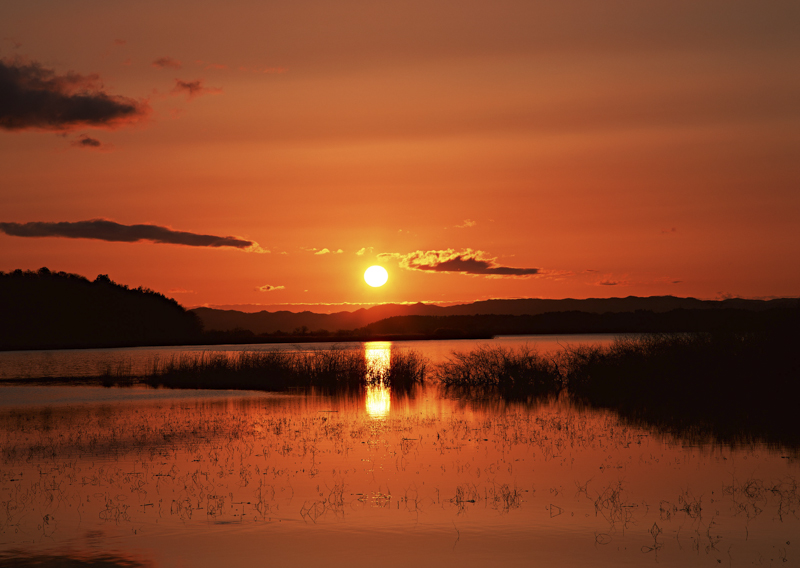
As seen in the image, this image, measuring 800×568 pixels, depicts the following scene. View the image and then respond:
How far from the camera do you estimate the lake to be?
12008mm

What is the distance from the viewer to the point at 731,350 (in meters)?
31.7

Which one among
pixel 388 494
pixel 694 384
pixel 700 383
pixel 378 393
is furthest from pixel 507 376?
pixel 388 494

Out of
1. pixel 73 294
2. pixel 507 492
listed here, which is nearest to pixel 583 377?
pixel 507 492

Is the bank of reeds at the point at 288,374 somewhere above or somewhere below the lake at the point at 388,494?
above

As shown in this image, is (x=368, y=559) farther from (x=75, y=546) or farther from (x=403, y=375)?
(x=403, y=375)

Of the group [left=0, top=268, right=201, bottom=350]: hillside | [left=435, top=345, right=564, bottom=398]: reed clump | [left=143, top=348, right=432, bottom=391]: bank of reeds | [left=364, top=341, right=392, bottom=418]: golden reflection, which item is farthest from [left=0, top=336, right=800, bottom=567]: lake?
[left=0, top=268, right=201, bottom=350]: hillside

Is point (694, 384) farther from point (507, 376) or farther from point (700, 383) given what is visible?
point (507, 376)

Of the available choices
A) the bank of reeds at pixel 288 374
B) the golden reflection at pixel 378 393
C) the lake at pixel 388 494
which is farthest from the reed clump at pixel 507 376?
the lake at pixel 388 494

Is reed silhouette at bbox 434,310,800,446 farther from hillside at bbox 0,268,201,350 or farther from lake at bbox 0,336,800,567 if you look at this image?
hillside at bbox 0,268,201,350

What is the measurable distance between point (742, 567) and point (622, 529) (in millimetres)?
2389

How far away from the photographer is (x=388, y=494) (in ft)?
52.3

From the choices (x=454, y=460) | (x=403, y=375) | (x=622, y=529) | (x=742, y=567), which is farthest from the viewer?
(x=403, y=375)

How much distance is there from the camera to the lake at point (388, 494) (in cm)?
1201

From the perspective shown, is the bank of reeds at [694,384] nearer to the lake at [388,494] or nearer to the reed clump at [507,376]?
the reed clump at [507,376]
